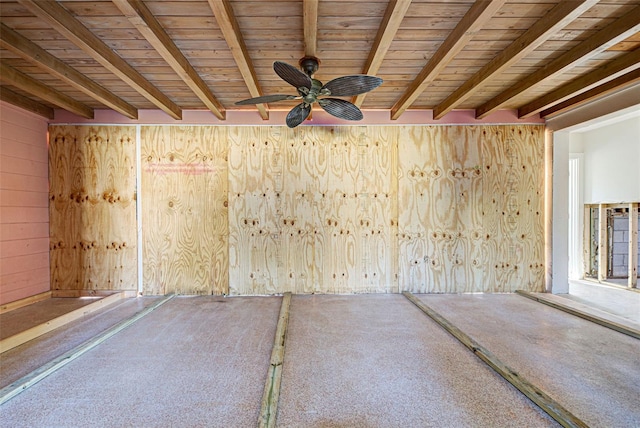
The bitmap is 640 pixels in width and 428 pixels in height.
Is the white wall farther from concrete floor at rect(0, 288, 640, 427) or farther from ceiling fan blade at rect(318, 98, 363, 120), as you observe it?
ceiling fan blade at rect(318, 98, 363, 120)

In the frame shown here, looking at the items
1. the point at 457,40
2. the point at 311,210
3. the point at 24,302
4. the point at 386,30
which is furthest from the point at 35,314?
the point at 457,40

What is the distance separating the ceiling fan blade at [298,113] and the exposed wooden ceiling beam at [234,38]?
53 centimetres

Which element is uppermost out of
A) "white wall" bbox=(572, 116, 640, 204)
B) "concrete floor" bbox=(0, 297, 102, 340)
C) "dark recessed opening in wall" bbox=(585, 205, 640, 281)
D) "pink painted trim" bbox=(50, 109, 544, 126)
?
"pink painted trim" bbox=(50, 109, 544, 126)

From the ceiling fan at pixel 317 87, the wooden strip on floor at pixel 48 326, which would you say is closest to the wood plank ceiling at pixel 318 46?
the ceiling fan at pixel 317 87

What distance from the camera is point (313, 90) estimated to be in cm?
249

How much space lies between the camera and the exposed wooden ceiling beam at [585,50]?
2.20 meters

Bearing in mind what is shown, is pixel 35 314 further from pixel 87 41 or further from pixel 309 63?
pixel 309 63

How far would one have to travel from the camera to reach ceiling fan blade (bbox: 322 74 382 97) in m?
2.28

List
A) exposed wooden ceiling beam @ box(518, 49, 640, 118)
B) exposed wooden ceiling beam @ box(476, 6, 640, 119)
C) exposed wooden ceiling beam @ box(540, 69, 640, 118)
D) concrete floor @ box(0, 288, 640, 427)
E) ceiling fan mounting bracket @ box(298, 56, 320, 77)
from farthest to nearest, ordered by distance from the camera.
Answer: exposed wooden ceiling beam @ box(540, 69, 640, 118)
exposed wooden ceiling beam @ box(518, 49, 640, 118)
ceiling fan mounting bracket @ box(298, 56, 320, 77)
exposed wooden ceiling beam @ box(476, 6, 640, 119)
concrete floor @ box(0, 288, 640, 427)

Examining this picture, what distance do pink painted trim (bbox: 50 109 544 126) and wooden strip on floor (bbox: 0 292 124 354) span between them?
7.96ft

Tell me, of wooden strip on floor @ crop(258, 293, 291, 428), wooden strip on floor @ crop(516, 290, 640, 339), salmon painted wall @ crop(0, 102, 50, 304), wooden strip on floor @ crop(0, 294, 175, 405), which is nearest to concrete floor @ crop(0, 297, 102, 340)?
salmon painted wall @ crop(0, 102, 50, 304)

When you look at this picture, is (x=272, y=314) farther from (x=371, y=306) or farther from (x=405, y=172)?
(x=405, y=172)

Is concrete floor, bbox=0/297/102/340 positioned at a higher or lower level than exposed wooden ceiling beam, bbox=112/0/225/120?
lower

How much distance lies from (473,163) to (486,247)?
1215mm
